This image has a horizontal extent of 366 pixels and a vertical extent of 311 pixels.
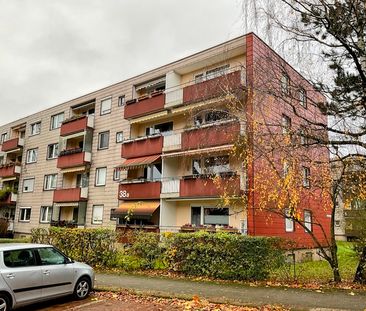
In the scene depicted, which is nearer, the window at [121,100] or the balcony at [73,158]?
the window at [121,100]

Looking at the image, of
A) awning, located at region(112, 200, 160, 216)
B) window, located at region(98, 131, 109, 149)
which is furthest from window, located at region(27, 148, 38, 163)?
awning, located at region(112, 200, 160, 216)

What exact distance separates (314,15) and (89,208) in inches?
985

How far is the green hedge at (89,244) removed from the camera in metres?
17.0

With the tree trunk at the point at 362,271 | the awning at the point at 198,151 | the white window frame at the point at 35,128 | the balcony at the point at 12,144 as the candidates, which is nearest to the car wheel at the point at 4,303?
the tree trunk at the point at 362,271

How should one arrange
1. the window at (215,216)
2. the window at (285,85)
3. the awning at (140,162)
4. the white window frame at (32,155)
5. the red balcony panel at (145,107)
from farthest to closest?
the white window frame at (32,155) → the red balcony panel at (145,107) → the awning at (140,162) → the window at (215,216) → the window at (285,85)

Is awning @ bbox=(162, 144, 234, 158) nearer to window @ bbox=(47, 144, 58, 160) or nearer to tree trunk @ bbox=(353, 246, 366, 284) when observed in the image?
tree trunk @ bbox=(353, 246, 366, 284)

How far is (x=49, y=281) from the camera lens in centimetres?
977

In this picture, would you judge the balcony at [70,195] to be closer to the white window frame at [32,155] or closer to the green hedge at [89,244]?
the white window frame at [32,155]

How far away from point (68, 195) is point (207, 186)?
15.4 metres

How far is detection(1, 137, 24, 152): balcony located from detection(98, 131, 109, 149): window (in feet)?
47.3

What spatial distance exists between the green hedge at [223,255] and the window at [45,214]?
22666mm

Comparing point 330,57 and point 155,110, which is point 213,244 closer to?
point 330,57

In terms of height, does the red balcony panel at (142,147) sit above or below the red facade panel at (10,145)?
below

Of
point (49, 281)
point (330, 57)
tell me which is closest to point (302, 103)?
point (330, 57)
